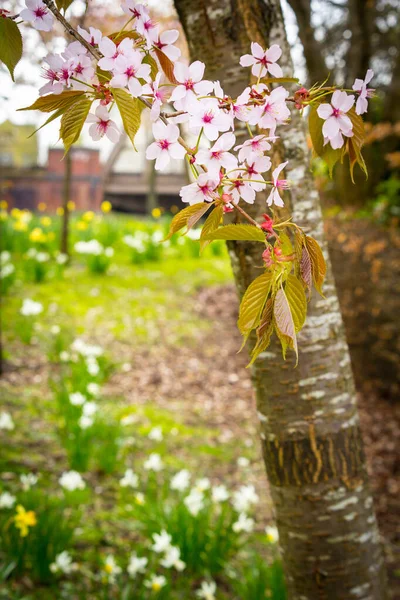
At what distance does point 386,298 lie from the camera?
4.60 meters

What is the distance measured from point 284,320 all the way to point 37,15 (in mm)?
519

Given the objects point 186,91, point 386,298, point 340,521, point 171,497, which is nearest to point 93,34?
point 186,91

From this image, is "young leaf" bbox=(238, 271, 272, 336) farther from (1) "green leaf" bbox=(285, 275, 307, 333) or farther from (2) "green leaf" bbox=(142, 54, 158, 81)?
(2) "green leaf" bbox=(142, 54, 158, 81)

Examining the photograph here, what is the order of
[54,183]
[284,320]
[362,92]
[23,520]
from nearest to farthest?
[284,320] < [362,92] < [23,520] < [54,183]

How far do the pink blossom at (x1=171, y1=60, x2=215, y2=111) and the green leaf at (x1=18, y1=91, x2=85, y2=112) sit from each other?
0.44 feet

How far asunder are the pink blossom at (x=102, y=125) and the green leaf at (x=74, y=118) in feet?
0.07

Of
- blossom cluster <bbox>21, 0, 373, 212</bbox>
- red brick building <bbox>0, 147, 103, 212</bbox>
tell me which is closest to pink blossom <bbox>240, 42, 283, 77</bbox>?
blossom cluster <bbox>21, 0, 373, 212</bbox>

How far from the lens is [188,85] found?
706mm

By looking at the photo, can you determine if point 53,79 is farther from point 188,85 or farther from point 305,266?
point 305,266

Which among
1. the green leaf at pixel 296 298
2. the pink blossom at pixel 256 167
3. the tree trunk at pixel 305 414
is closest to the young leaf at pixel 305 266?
the green leaf at pixel 296 298

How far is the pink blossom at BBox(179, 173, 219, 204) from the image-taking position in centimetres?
72

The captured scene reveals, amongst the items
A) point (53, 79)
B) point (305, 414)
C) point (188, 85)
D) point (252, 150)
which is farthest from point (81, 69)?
point (305, 414)

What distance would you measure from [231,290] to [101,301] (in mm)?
1778

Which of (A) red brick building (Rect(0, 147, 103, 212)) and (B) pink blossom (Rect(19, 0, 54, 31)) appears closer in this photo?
(B) pink blossom (Rect(19, 0, 54, 31))
